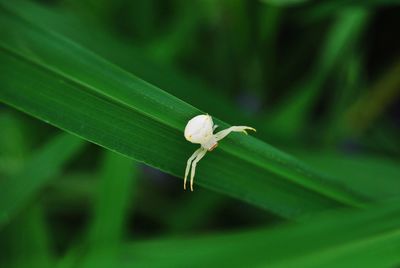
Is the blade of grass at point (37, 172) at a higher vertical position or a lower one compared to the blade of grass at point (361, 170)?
lower

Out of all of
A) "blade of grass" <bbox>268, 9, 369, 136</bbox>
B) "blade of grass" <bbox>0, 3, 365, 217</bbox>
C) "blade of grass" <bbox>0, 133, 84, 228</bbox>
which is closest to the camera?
"blade of grass" <bbox>0, 3, 365, 217</bbox>

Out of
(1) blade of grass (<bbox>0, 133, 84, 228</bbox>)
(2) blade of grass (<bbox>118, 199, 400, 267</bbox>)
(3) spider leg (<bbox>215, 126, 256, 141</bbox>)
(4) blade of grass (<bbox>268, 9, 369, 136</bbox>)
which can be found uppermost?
(4) blade of grass (<bbox>268, 9, 369, 136</bbox>)

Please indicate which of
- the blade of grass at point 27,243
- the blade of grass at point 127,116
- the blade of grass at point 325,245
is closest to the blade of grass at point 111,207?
the blade of grass at point 27,243

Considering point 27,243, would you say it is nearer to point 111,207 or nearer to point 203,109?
point 111,207

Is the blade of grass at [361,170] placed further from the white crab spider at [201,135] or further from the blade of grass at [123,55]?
the white crab spider at [201,135]

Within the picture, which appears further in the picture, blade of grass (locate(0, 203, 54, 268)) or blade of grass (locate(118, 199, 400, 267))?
blade of grass (locate(0, 203, 54, 268))

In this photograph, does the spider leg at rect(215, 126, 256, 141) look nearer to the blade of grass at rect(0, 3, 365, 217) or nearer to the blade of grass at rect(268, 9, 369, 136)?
the blade of grass at rect(0, 3, 365, 217)

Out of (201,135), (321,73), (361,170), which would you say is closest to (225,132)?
(201,135)

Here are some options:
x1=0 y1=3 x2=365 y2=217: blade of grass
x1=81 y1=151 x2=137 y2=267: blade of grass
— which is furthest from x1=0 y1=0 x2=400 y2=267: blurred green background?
x1=0 y1=3 x2=365 y2=217: blade of grass
